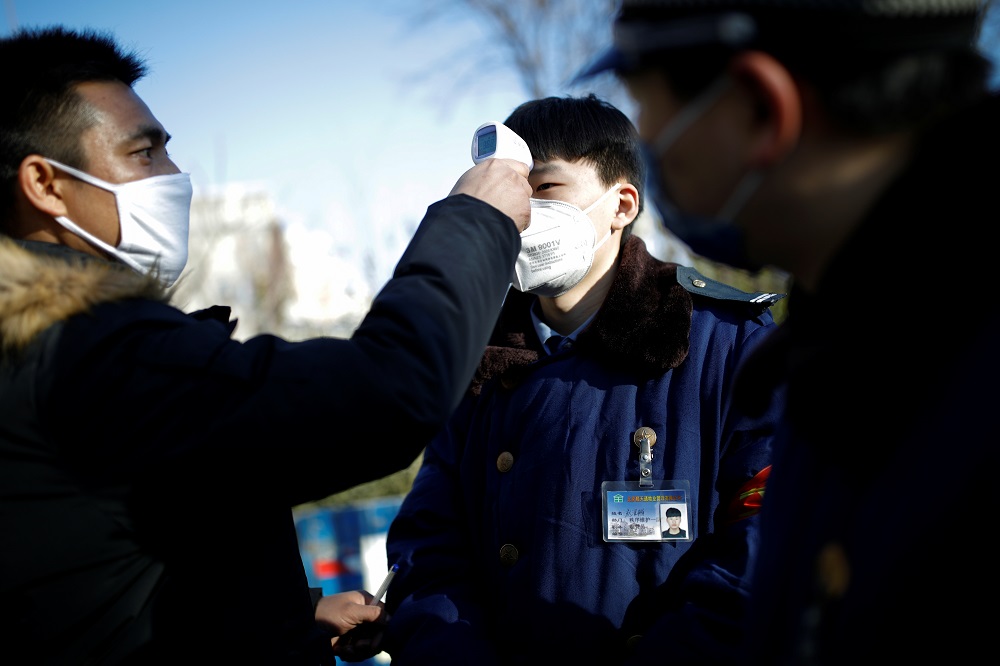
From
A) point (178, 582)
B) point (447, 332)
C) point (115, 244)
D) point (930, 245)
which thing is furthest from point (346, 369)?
point (930, 245)

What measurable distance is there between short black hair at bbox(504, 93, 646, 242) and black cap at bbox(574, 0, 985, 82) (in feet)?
5.14

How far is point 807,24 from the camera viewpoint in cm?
113

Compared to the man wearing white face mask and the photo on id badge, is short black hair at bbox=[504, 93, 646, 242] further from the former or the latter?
the photo on id badge

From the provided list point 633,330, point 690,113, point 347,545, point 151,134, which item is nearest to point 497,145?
point 633,330

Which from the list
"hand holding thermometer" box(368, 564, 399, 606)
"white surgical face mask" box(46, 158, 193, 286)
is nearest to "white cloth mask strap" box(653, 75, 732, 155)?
"white surgical face mask" box(46, 158, 193, 286)

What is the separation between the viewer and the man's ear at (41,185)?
1984 mm

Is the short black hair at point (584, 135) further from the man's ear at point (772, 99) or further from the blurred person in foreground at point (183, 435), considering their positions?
the man's ear at point (772, 99)

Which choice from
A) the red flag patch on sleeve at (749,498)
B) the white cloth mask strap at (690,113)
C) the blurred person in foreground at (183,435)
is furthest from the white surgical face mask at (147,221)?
the red flag patch on sleeve at (749,498)

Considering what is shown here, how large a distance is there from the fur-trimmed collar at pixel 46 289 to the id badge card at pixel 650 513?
1.27 meters

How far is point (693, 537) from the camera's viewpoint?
2.24 m

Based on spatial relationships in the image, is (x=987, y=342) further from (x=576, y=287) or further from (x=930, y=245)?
(x=576, y=287)

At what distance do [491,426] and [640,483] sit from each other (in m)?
0.52

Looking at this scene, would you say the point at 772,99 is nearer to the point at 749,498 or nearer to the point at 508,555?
the point at 749,498

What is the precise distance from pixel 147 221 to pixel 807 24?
64.7 inches
